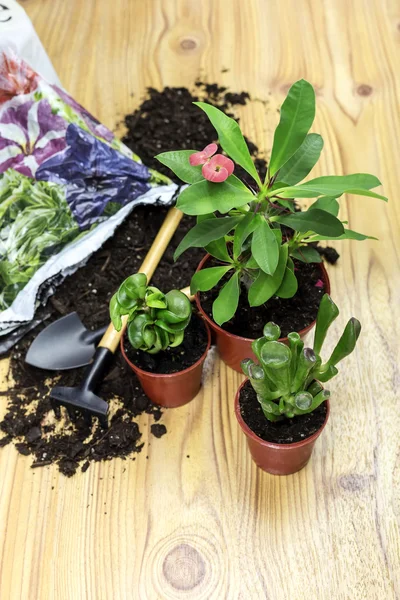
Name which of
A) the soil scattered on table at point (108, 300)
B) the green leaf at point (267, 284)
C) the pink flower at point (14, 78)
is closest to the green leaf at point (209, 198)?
the green leaf at point (267, 284)

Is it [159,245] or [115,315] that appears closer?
[115,315]

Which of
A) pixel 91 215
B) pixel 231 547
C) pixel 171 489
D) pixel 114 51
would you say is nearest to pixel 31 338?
pixel 91 215

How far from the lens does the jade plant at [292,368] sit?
0.77 metres

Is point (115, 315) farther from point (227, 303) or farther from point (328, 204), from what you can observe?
point (328, 204)

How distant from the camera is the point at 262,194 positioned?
33.9 inches

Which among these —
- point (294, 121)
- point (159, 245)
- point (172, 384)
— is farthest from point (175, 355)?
point (294, 121)

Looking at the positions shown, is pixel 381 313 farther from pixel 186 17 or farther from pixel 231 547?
pixel 186 17

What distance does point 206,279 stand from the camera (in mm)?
932

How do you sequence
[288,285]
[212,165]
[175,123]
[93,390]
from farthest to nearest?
[175,123] < [93,390] < [288,285] < [212,165]

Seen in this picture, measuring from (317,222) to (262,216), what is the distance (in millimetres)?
75

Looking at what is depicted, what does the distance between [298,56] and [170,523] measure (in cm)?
115

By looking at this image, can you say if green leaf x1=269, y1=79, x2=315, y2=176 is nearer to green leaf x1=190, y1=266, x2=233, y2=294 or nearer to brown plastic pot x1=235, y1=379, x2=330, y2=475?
green leaf x1=190, y1=266, x2=233, y2=294

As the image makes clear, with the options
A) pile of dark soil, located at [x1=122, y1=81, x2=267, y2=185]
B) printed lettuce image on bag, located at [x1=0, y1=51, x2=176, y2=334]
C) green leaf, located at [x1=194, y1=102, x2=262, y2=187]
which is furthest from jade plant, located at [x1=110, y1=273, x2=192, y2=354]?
pile of dark soil, located at [x1=122, y1=81, x2=267, y2=185]

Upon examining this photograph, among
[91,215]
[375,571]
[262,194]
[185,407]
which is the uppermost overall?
[262,194]
